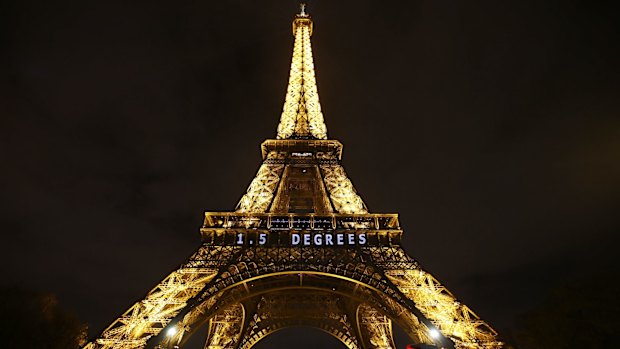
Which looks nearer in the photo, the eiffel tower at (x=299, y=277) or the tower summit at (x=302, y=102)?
the eiffel tower at (x=299, y=277)

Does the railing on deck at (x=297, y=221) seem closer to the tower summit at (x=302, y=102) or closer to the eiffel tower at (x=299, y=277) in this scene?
the eiffel tower at (x=299, y=277)

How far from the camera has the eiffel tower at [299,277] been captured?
11664 mm

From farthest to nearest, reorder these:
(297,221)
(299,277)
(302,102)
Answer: (302,102), (297,221), (299,277)

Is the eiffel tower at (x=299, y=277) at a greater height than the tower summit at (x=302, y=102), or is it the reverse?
the tower summit at (x=302, y=102)

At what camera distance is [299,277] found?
15234 mm

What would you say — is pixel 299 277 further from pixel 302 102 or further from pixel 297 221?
pixel 302 102

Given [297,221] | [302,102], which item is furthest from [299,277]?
[302,102]

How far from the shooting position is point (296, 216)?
50.6 ft

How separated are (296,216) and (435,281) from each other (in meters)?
5.95

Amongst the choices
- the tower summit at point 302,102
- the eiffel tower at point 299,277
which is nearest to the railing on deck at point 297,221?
the eiffel tower at point 299,277

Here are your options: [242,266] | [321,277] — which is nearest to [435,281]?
[321,277]

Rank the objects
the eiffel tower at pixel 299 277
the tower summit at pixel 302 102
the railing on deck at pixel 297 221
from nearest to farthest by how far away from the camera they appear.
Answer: the eiffel tower at pixel 299 277 → the railing on deck at pixel 297 221 → the tower summit at pixel 302 102

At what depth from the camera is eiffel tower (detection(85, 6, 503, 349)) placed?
38.3 feet

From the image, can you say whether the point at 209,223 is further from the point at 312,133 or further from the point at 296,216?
the point at 312,133
